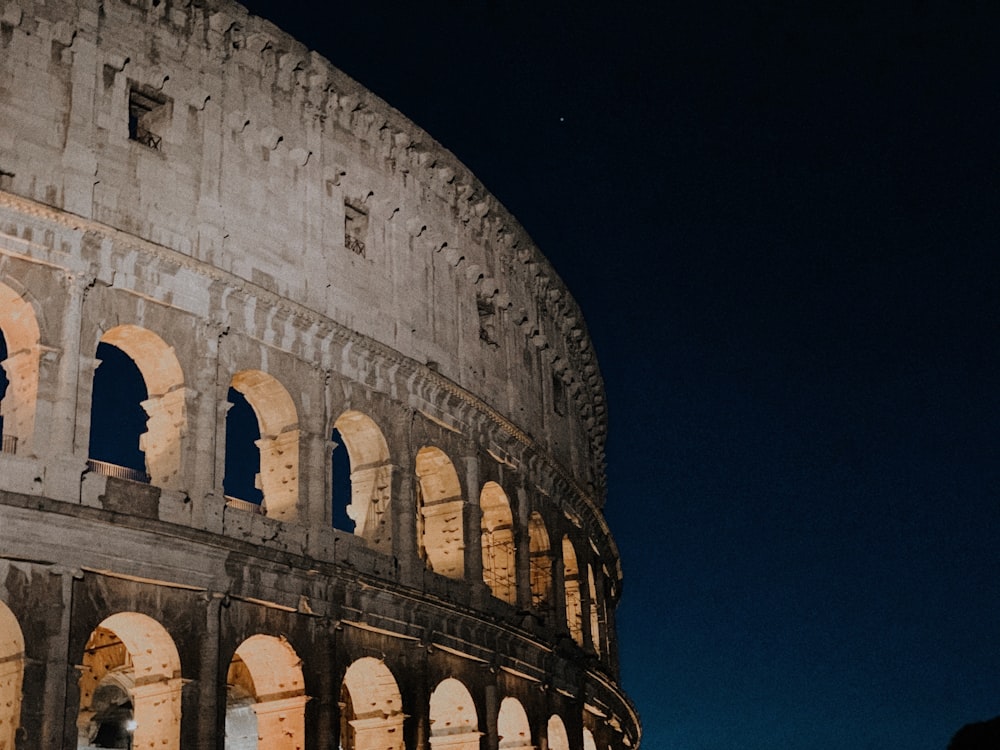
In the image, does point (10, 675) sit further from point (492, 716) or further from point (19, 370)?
point (492, 716)

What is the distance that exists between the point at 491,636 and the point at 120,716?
617 cm

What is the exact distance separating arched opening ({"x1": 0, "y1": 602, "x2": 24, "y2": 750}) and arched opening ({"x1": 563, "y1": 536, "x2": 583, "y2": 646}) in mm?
14452

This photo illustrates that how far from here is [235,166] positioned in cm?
1903

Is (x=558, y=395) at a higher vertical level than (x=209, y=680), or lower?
higher

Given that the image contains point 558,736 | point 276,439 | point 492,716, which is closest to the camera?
point 276,439

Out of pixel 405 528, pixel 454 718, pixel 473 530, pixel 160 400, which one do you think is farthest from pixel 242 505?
pixel 454 718

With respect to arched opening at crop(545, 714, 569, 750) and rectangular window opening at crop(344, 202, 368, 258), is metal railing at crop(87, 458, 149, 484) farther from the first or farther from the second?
arched opening at crop(545, 714, 569, 750)

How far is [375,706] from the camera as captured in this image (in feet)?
64.3

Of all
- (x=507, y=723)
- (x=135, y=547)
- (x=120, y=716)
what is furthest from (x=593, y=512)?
(x=135, y=547)

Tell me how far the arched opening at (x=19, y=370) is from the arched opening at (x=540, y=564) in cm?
1177

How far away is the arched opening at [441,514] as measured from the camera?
72.3 feet

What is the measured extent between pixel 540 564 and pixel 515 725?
368 cm

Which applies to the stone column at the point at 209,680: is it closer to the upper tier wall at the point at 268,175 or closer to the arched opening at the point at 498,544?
the upper tier wall at the point at 268,175

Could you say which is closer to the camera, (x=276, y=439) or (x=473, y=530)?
(x=276, y=439)
